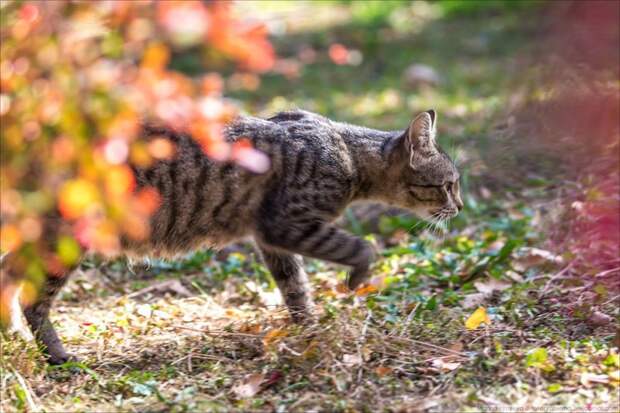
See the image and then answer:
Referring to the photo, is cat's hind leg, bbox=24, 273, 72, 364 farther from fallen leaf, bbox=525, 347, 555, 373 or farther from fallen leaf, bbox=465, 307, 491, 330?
fallen leaf, bbox=525, 347, 555, 373

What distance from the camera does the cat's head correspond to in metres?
4.70

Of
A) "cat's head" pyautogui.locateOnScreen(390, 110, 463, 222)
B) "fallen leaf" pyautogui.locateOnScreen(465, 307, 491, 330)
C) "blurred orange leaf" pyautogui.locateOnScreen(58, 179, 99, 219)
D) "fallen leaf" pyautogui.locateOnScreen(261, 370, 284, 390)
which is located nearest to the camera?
"blurred orange leaf" pyautogui.locateOnScreen(58, 179, 99, 219)

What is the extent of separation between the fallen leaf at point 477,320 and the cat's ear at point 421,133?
0.97 metres

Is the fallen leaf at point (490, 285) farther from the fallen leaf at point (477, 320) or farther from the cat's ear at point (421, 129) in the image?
the cat's ear at point (421, 129)

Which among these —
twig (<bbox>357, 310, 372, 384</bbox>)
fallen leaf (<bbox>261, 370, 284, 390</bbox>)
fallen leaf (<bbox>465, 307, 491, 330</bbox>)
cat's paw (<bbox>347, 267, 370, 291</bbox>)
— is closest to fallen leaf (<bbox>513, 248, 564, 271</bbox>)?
fallen leaf (<bbox>465, 307, 491, 330</bbox>)

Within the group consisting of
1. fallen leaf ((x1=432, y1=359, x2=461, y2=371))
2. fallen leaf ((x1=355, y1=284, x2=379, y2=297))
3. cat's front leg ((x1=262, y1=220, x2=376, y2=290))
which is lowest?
fallen leaf ((x1=355, y1=284, x2=379, y2=297))

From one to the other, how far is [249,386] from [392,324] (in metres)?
0.91

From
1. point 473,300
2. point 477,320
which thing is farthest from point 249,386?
point 473,300

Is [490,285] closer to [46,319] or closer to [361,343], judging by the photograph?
[361,343]

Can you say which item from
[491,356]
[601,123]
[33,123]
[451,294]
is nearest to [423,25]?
[601,123]

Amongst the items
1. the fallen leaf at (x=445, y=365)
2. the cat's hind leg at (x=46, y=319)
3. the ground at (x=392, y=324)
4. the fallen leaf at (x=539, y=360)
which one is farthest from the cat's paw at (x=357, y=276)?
the cat's hind leg at (x=46, y=319)

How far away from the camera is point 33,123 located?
296cm

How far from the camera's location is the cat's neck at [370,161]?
187 inches

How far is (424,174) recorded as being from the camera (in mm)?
4824
